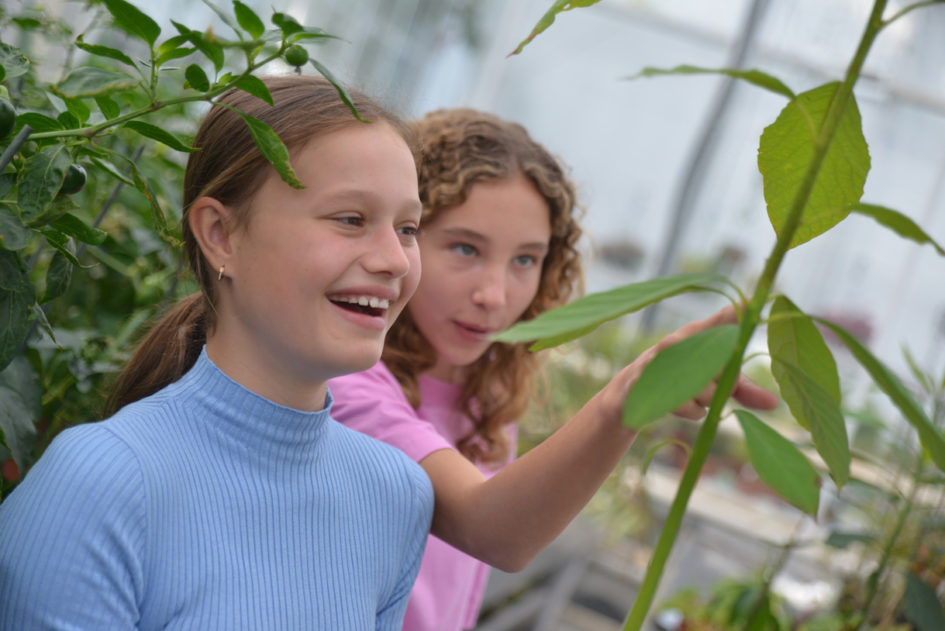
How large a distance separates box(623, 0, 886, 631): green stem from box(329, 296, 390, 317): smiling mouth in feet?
1.14

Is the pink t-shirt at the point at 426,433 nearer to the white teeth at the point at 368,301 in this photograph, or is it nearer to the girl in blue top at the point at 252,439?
the girl in blue top at the point at 252,439

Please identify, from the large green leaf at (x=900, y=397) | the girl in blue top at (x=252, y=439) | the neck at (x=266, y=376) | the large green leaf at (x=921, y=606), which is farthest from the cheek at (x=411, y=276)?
the large green leaf at (x=921, y=606)

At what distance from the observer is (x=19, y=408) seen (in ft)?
Result: 2.47

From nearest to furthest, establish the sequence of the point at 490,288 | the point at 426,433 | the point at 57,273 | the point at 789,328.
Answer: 1. the point at 789,328
2. the point at 57,273
3. the point at 426,433
4. the point at 490,288

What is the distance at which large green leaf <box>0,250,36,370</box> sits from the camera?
2.18 ft

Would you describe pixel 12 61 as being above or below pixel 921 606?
above

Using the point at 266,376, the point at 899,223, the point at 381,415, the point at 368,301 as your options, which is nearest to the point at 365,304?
the point at 368,301

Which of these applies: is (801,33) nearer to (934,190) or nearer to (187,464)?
(934,190)

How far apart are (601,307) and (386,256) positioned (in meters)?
0.32

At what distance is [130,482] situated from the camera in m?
0.64

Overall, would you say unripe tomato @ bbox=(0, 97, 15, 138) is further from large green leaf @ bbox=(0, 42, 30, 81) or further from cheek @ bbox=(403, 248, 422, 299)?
cheek @ bbox=(403, 248, 422, 299)

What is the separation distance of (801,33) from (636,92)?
1095 millimetres

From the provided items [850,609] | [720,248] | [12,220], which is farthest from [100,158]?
[720,248]

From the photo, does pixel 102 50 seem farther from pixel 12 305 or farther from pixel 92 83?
pixel 12 305
